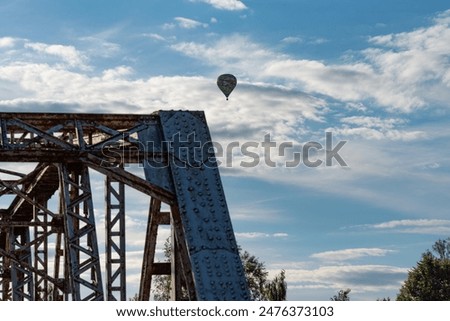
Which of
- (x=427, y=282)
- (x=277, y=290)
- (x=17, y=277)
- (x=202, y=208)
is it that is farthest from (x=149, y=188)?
(x=427, y=282)

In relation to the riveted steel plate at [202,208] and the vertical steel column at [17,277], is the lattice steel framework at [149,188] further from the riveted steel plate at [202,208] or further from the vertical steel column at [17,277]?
the vertical steel column at [17,277]

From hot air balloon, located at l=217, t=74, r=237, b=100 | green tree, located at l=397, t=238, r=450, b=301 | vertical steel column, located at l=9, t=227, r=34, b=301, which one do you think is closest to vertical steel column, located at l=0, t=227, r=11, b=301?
vertical steel column, located at l=9, t=227, r=34, b=301

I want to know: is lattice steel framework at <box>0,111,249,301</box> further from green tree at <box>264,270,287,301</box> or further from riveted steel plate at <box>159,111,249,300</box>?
green tree at <box>264,270,287,301</box>

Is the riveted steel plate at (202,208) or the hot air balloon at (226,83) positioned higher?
the hot air balloon at (226,83)

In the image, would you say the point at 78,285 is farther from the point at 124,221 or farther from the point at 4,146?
the point at 4,146

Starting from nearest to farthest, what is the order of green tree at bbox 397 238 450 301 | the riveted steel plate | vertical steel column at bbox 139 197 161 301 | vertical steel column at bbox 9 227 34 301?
the riveted steel plate → vertical steel column at bbox 139 197 161 301 → vertical steel column at bbox 9 227 34 301 → green tree at bbox 397 238 450 301

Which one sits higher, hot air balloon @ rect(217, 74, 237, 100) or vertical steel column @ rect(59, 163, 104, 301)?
hot air balloon @ rect(217, 74, 237, 100)

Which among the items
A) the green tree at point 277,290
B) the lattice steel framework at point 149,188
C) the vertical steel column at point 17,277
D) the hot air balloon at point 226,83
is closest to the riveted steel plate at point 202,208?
the lattice steel framework at point 149,188
